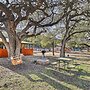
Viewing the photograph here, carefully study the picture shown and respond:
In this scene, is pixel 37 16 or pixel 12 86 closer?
pixel 12 86

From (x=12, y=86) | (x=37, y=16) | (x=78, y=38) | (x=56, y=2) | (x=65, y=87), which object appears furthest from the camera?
(x=78, y=38)

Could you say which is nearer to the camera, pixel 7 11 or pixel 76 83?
pixel 76 83

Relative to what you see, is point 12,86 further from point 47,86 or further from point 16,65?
point 16,65

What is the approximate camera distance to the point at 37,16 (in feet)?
76.5

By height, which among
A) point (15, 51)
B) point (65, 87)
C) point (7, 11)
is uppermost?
point (7, 11)

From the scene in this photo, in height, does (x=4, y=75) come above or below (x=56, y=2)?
below

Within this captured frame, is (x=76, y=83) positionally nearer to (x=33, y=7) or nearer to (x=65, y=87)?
(x=65, y=87)

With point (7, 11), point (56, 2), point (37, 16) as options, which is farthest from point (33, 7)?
point (37, 16)

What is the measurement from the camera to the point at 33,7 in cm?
1550

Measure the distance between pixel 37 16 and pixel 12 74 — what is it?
452 inches

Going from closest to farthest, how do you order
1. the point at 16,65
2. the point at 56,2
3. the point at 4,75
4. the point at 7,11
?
the point at 4,75 < the point at 7,11 < the point at 16,65 < the point at 56,2

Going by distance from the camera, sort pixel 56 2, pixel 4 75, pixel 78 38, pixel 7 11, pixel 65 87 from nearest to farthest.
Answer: pixel 65 87, pixel 4 75, pixel 7 11, pixel 56 2, pixel 78 38

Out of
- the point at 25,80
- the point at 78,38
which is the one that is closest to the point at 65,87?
the point at 25,80

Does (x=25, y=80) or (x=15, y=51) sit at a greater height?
(x=15, y=51)
